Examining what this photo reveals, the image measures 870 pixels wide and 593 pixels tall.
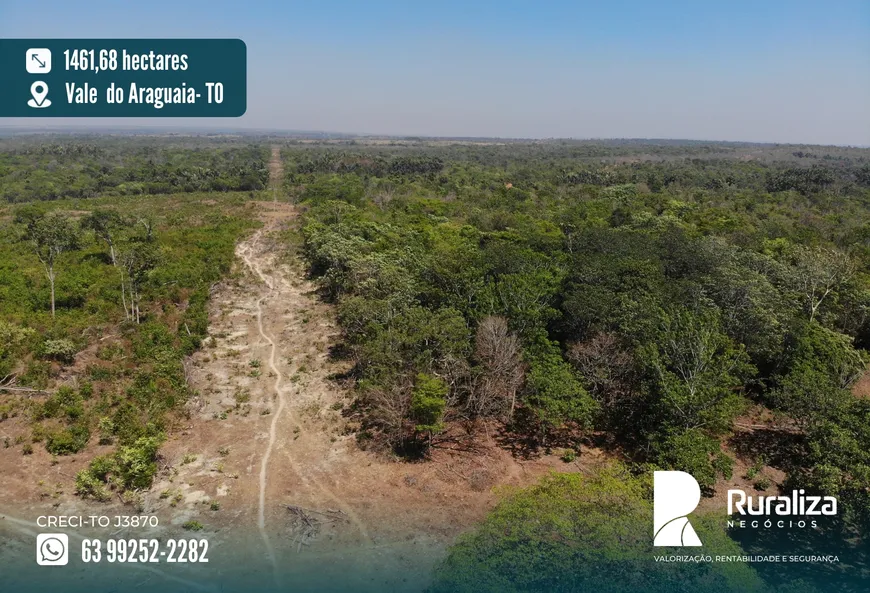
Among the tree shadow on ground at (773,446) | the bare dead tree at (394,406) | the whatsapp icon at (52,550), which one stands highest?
the bare dead tree at (394,406)

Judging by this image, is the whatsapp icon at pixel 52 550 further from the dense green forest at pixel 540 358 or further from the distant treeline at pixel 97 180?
the distant treeline at pixel 97 180

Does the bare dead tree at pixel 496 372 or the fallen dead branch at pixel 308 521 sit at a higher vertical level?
the bare dead tree at pixel 496 372

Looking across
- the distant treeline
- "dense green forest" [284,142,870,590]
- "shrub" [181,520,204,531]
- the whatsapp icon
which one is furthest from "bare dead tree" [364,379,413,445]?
the distant treeline

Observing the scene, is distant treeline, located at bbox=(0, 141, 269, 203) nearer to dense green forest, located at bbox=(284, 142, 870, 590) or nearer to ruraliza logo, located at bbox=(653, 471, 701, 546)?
dense green forest, located at bbox=(284, 142, 870, 590)

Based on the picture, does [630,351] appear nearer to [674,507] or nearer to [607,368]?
[607,368]

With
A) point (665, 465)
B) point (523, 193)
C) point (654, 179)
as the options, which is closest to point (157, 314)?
point (665, 465)

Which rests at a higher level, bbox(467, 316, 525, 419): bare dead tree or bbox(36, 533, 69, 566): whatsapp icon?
bbox(467, 316, 525, 419): bare dead tree

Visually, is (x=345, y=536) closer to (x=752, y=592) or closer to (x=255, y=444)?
(x=255, y=444)

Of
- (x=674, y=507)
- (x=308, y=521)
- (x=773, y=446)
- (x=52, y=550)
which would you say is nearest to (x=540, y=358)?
(x=674, y=507)

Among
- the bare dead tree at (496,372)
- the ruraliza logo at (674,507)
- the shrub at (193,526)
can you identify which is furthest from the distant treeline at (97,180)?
the ruraliza logo at (674,507)

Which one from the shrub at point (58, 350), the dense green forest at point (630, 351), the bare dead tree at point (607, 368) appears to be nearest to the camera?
the dense green forest at point (630, 351)
